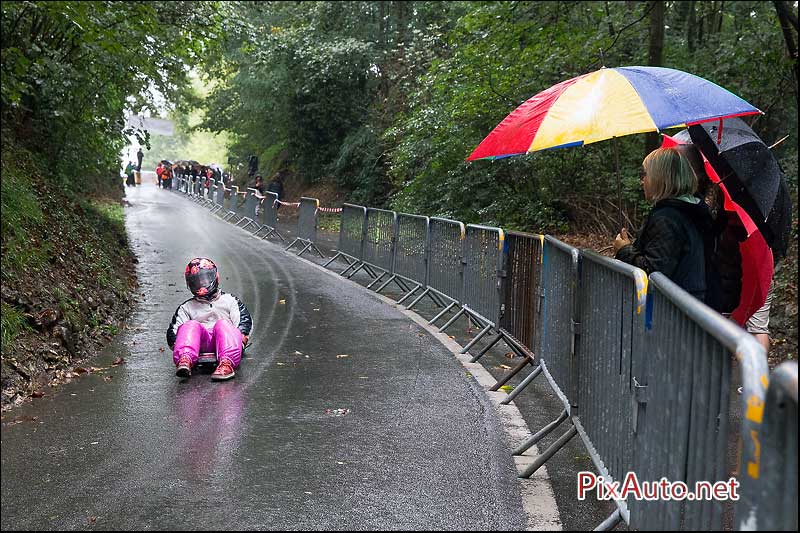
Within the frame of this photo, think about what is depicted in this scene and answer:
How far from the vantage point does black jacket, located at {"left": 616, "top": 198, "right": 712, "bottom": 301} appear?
4.99 meters

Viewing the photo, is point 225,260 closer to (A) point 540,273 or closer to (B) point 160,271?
(B) point 160,271

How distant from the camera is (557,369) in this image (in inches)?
254

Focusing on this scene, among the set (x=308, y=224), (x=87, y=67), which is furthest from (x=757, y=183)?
(x=308, y=224)

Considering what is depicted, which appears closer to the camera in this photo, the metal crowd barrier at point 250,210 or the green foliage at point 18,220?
the green foliage at point 18,220

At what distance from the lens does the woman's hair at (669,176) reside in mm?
5168

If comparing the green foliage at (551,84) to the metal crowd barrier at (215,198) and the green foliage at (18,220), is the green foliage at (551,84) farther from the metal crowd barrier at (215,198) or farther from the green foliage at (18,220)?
the metal crowd barrier at (215,198)

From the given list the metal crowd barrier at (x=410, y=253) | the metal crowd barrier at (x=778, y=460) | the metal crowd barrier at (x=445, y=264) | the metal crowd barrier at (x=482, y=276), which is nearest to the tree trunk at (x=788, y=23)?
the metal crowd barrier at (x=445, y=264)

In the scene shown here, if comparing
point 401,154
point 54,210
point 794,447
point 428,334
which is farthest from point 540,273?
point 401,154

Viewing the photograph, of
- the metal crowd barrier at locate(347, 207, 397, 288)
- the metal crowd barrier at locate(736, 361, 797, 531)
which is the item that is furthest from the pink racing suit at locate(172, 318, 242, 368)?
the metal crowd barrier at locate(347, 207, 397, 288)

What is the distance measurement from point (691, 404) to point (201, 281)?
6.03 meters

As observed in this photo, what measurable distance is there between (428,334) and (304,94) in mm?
27047

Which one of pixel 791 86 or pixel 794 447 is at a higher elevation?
pixel 791 86

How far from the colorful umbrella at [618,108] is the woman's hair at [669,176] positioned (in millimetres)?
482

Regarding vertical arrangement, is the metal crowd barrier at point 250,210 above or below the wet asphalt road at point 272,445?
above
